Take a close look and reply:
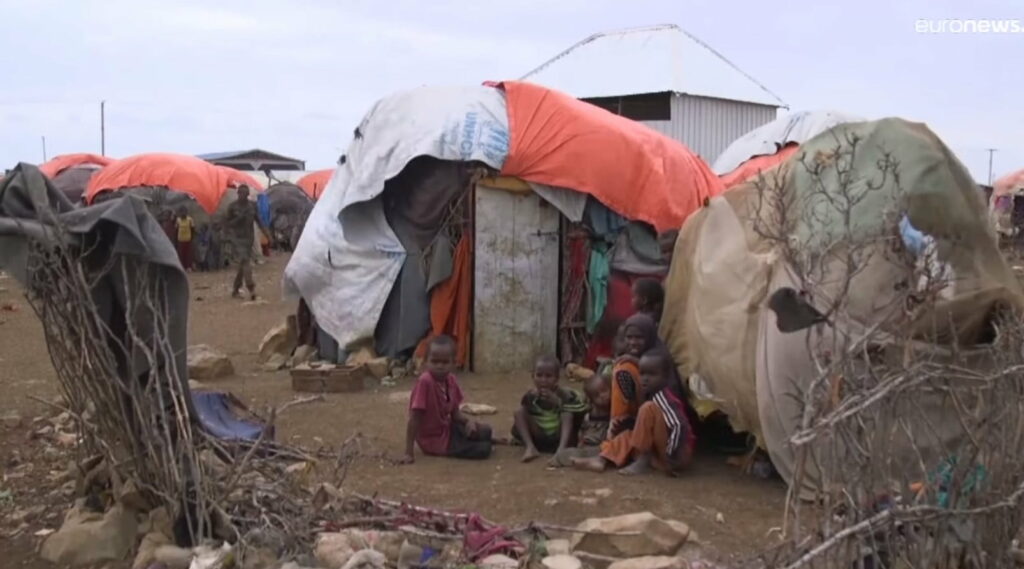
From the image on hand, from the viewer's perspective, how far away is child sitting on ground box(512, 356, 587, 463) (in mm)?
6156

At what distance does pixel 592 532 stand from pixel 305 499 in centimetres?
121

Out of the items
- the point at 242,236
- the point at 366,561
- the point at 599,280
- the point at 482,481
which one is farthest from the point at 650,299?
the point at 242,236

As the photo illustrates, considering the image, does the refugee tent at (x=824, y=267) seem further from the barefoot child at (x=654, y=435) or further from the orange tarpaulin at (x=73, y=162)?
the orange tarpaulin at (x=73, y=162)

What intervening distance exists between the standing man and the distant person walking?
322 cm

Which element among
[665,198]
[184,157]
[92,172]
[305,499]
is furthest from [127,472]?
[92,172]

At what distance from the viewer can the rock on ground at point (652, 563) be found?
3.82 meters

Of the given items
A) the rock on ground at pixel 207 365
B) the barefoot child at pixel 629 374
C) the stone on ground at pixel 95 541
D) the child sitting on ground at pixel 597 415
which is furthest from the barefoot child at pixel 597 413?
the rock on ground at pixel 207 365

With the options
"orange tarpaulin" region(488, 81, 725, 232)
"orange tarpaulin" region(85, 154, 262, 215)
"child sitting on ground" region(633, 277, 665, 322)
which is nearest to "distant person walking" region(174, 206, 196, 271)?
"orange tarpaulin" region(85, 154, 262, 215)

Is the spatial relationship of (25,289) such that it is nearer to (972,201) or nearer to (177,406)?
(177,406)

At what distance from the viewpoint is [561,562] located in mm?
4004

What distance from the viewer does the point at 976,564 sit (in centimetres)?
307

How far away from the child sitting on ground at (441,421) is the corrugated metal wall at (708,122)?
51.7 feet

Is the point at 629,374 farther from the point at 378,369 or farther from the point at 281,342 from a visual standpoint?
the point at 281,342

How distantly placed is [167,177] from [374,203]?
12109 mm
